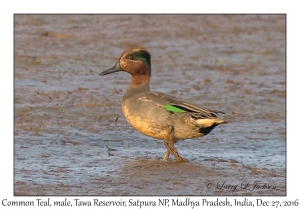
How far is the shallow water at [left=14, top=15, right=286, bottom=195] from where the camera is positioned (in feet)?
21.9

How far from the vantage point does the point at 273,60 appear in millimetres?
12656

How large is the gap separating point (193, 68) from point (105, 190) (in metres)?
5.82

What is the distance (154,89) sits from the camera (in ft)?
34.1

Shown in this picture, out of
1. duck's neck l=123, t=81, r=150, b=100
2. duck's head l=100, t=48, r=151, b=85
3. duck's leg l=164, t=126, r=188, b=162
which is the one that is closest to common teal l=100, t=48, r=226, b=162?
duck's leg l=164, t=126, r=188, b=162

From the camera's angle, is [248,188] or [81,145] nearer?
[248,188]

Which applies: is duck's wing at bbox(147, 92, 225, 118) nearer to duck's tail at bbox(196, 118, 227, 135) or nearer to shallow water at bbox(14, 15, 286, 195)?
duck's tail at bbox(196, 118, 227, 135)

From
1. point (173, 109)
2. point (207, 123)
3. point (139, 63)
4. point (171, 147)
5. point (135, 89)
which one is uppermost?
point (139, 63)

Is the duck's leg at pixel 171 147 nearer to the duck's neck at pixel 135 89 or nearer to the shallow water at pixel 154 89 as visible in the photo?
the shallow water at pixel 154 89

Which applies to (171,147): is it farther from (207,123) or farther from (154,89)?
(154,89)

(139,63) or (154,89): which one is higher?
(139,63)

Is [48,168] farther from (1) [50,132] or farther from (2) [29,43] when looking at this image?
(2) [29,43]

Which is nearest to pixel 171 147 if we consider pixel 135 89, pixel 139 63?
pixel 135 89
